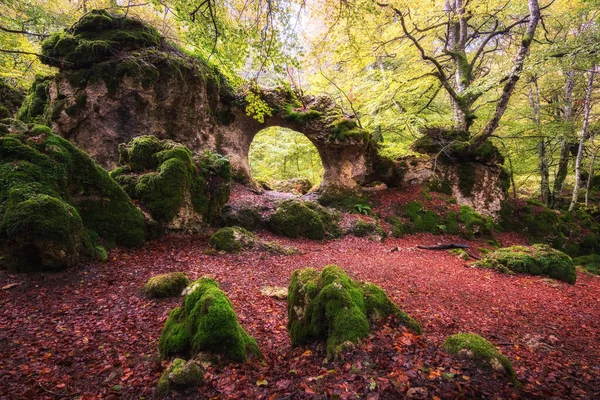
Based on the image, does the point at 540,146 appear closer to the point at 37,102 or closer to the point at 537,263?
the point at 537,263

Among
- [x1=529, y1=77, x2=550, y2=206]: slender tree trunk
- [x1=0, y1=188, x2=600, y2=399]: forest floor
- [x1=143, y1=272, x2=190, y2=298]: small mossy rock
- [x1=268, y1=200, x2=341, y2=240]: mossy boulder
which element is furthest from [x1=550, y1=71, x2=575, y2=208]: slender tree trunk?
[x1=143, y1=272, x2=190, y2=298]: small mossy rock

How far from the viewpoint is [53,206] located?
15.6 ft

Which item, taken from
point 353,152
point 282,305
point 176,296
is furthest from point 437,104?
point 176,296

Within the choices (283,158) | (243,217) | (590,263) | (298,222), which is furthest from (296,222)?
(590,263)

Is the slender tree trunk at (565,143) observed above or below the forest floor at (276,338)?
above

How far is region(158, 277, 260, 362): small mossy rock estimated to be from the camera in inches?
116

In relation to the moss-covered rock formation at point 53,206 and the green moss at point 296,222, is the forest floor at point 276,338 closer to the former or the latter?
the moss-covered rock formation at point 53,206

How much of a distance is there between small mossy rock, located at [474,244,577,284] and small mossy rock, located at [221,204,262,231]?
7.62 metres

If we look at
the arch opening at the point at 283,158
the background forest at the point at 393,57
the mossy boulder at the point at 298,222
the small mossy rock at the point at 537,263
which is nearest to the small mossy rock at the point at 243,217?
the mossy boulder at the point at 298,222

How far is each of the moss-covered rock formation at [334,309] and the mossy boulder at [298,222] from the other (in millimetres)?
6539

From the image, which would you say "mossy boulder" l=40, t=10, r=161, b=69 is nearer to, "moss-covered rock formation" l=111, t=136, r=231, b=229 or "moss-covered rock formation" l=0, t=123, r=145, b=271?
"moss-covered rock formation" l=111, t=136, r=231, b=229

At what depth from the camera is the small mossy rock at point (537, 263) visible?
7.70 meters

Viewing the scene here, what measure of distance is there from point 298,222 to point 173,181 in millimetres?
4822

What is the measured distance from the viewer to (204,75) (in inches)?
472
